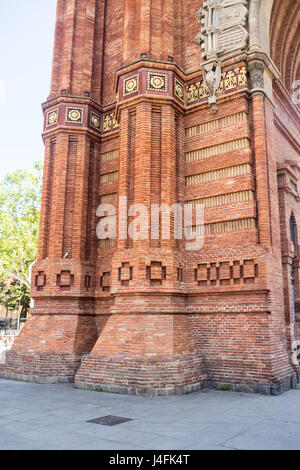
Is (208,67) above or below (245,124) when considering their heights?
above

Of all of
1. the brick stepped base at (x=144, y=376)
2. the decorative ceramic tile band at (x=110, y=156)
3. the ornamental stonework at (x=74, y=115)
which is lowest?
the brick stepped base at (x=144, y=376)

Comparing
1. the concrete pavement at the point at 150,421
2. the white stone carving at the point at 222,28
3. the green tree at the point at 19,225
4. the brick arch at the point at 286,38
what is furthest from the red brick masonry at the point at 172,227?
the green tree at the point at 19,225

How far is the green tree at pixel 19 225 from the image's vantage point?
26.4 m

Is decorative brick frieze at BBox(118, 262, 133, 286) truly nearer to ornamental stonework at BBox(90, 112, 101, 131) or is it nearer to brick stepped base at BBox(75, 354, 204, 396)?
brick stepped base at BBox(75, 354, 204, 396)

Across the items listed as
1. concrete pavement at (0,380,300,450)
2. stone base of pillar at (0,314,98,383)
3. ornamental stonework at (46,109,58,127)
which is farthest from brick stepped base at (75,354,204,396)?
ornamental stonework at (46,109,58,127)

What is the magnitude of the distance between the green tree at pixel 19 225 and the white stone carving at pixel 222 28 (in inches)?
749

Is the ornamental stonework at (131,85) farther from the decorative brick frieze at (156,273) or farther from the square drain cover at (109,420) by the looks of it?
the square drain cover at (109,420)

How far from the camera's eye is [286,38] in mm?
13453
